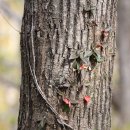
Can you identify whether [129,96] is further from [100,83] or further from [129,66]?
[100,83]

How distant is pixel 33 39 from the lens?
12.2ft

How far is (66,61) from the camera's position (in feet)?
11.8

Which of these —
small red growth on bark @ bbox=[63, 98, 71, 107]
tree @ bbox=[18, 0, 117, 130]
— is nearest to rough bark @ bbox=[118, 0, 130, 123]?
tree @ bbox=[18, 0, 117, 130]

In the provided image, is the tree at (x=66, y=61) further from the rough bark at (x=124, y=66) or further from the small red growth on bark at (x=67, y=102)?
the rough bark at (x=124, y=66)

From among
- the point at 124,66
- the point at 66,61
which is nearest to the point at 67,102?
the point at 66,61

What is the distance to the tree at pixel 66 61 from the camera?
142 inches

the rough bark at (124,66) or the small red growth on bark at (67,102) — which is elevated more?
the rough bark at (124,66)

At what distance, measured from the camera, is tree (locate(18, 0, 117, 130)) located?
362 cm

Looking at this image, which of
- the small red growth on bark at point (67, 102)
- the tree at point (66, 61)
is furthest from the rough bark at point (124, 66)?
the small red growth on bark at point (67, 102)

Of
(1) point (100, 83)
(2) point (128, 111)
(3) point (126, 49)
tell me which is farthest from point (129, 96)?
(1) point (100, 83)

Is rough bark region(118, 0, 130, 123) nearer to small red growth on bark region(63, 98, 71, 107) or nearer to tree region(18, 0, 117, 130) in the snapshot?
tree region(18, 0, 117, 130)

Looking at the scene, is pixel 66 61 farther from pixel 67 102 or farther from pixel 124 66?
pixel 124 66

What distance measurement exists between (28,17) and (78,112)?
79 centimetres

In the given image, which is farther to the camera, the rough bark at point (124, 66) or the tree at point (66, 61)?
the rough bark at point (124, 66)
